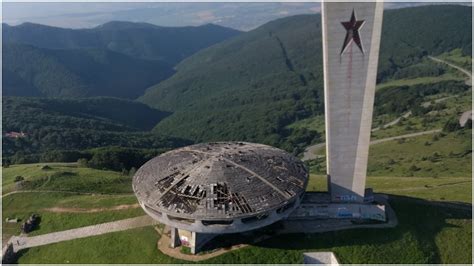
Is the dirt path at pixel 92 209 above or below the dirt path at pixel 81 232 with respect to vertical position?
above

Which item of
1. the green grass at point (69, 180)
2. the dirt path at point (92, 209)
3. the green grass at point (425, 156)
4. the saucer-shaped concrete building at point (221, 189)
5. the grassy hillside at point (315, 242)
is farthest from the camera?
the green grass at point (425, 156)

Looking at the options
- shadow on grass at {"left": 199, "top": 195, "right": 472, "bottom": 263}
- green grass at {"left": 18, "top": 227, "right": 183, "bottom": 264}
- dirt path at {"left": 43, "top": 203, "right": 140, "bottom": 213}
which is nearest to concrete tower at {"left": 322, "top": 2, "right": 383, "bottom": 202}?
shadow on grass at {"left": 199, "top": 195, "right": 472, "bottom": 263}

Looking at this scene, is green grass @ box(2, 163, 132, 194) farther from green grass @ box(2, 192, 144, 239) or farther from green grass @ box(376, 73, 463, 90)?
green grass @ box(376, 73, 463, 90)

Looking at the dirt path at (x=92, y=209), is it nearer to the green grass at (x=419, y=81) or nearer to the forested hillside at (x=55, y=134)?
the forested hillside at (x=55, y=134)

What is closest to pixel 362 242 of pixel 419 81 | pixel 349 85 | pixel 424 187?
pixel 349 85

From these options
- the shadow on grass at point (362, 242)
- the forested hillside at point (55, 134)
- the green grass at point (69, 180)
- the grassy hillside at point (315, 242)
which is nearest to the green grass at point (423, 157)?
the grassy hillside at point (315, 242)

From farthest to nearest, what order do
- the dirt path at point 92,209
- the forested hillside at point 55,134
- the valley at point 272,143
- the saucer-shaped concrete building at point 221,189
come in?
the forested hillside at point 55,134, the dirt path at point 92,209, the valley at point 272,143, the saucer-shaped concrete building at point 221,189
